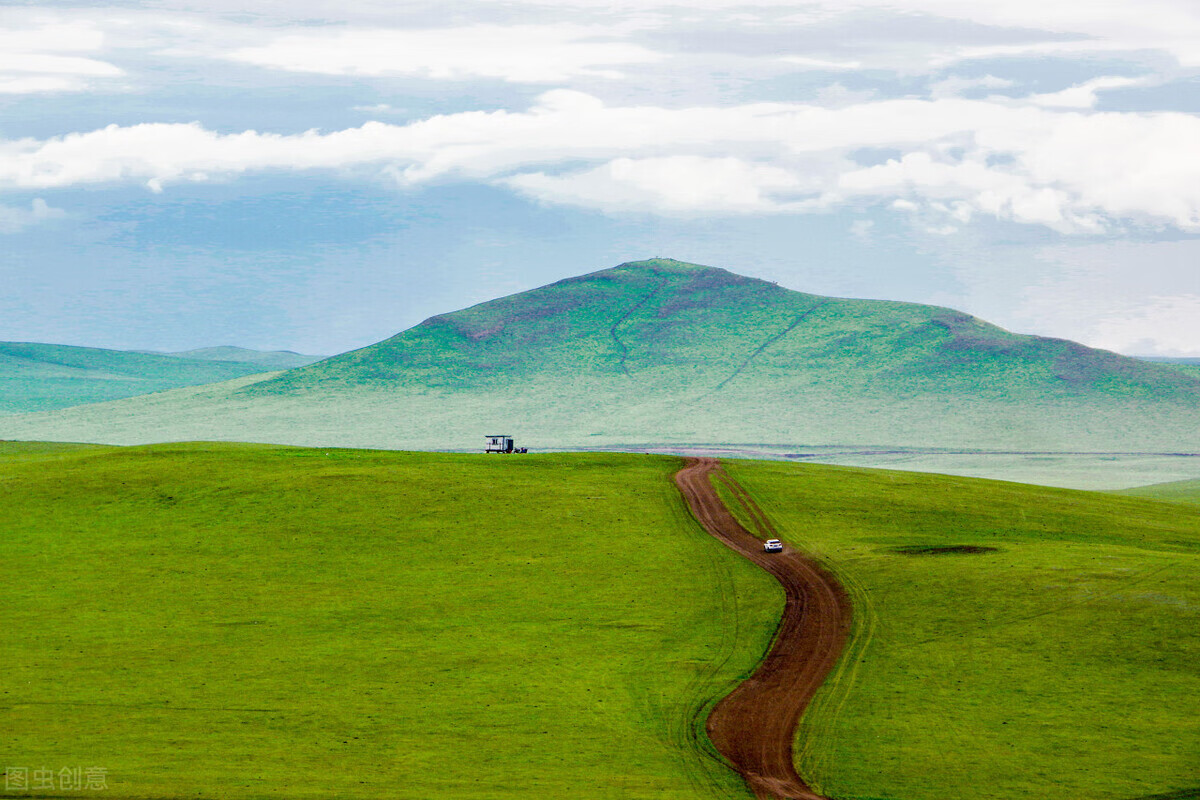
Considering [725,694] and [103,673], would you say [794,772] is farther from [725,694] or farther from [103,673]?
[103,673]

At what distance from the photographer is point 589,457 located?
9738cm

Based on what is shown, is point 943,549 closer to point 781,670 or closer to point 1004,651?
point 1004,651

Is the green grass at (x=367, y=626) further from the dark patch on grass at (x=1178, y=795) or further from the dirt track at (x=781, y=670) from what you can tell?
the dark patch on grass at (x=1178, y=795)

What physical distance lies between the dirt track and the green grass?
99 cm

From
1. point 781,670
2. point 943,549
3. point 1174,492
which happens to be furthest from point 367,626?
point 1174,492

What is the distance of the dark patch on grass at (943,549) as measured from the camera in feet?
236

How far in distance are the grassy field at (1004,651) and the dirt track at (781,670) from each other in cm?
101

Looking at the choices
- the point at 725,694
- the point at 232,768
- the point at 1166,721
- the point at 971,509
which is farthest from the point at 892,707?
the point at 971,509

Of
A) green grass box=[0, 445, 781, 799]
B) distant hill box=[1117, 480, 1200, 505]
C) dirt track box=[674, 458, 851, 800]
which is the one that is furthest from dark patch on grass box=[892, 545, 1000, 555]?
distant hill box=[1117, 480, 1200, 505]

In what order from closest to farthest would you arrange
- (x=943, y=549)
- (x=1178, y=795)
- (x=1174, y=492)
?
(x=1178, y=795), (x=943, y=549), (x=1174, y=492)

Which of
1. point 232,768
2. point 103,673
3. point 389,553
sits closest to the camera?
point 232,768

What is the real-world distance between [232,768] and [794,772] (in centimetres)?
1915

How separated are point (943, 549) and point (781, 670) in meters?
22.9

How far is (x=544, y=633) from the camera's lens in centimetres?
5834
